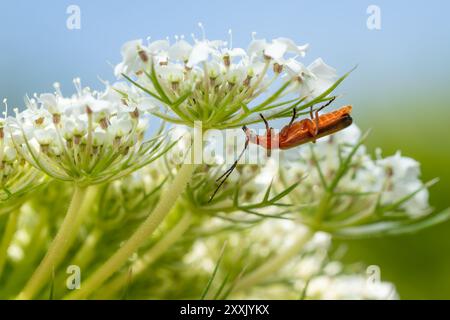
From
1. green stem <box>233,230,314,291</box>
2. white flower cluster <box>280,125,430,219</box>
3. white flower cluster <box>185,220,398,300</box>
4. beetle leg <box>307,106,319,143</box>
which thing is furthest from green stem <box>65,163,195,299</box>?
white flower cluster <box>185,220,398,300</box>

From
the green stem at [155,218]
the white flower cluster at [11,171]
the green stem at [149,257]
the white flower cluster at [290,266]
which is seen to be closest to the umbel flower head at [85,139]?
the white flower cluster at [11,171]

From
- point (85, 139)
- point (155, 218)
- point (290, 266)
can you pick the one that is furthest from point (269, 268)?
point (85, 139)

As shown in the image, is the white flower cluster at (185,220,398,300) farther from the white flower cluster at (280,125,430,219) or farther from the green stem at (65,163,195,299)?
the green stem at (65,163,195,299)

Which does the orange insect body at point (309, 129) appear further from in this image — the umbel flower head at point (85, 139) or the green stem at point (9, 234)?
the green stem at point (9, 234)

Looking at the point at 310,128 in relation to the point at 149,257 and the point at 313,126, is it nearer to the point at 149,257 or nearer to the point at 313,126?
the point at 313,126

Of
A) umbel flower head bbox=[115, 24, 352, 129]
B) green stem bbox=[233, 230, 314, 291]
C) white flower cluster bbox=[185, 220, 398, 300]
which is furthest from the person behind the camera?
white flower cluster bbox=[185, 220, 398, 300]

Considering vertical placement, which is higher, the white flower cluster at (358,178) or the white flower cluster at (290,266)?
the white flower cluster at (358,178)

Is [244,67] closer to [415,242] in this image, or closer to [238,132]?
[238,132]
